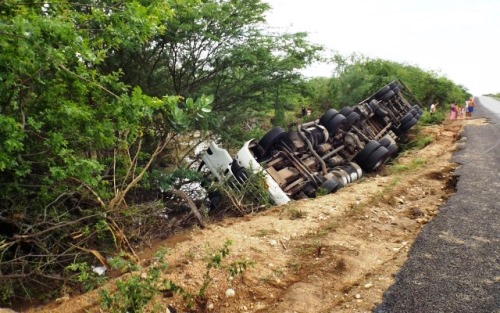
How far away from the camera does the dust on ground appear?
3.69m

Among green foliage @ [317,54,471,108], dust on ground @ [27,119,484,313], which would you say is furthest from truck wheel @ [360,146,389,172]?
green foliage @ [317,54,471,108]

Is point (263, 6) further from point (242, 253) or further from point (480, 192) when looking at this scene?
point (242, 253)

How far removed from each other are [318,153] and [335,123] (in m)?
1.14

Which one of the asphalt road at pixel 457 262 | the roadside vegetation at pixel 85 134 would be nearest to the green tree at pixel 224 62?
the roadside vegetation at pixel 85 134

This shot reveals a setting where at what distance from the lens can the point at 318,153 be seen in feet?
31.4

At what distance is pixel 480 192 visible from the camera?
21.0ft

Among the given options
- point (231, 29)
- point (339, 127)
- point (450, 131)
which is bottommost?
point (450, 131)

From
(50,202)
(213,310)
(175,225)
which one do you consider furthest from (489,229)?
(50,202)

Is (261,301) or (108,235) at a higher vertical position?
(108,235)

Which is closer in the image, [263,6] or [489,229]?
[489,229]

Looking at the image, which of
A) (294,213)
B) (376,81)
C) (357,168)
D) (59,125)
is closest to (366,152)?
(357,168)

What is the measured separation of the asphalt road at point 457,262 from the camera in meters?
3.26

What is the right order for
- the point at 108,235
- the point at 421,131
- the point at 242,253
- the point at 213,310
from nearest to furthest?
the point at 213,310 < the point at 242,253 < the point at 108,235 < the point at 421,131

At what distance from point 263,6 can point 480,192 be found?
7.06m
